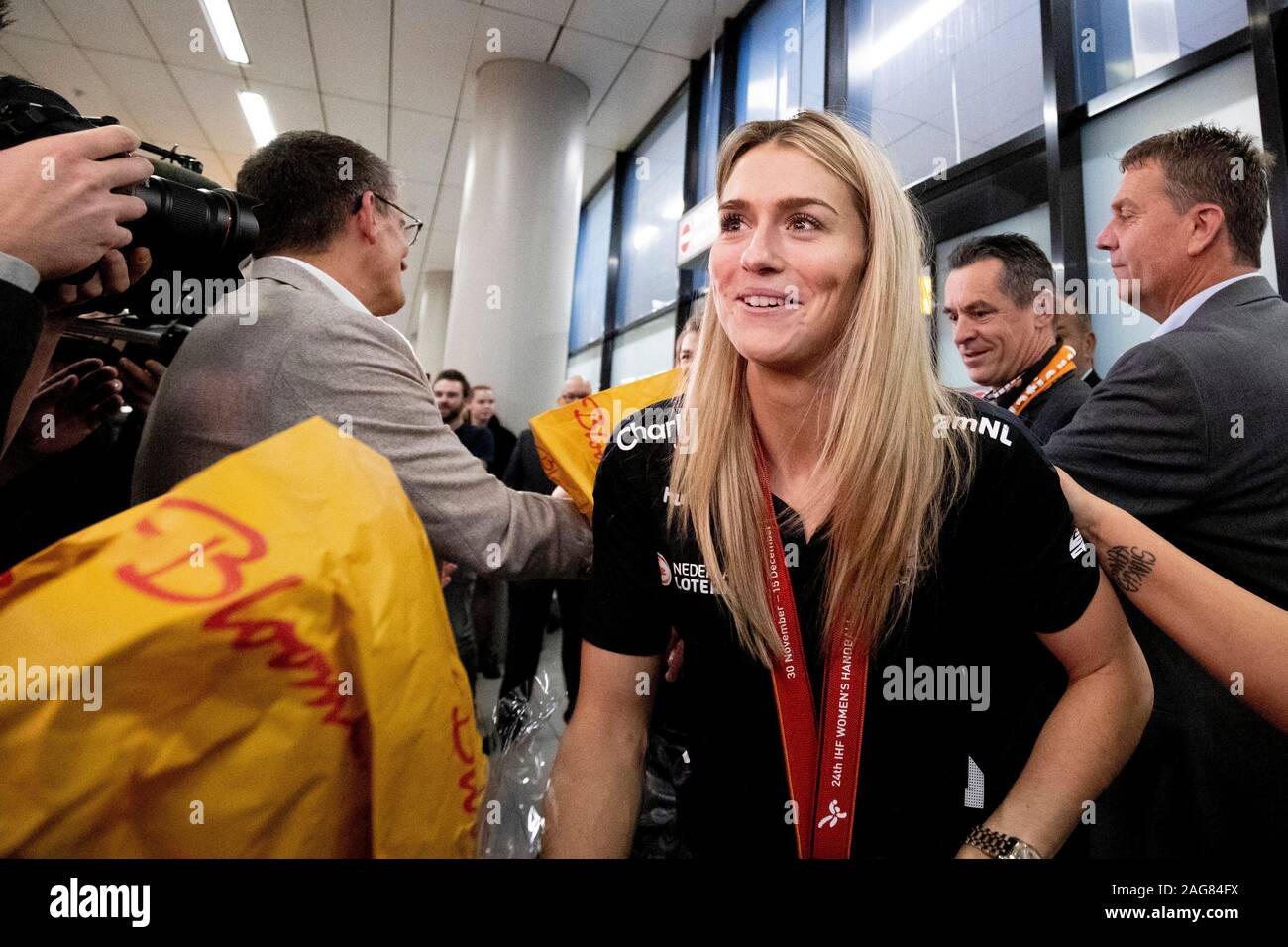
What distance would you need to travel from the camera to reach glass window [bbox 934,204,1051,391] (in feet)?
7.93

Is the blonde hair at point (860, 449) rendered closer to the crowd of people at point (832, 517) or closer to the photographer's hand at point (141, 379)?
the crowd of people at point (832, 517)

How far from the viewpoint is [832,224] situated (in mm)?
957

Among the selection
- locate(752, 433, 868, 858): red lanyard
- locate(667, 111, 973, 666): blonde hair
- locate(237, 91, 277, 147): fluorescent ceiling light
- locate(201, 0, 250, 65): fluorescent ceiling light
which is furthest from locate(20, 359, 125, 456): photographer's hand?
locate(237, 91, 277, 147): fluorescent ceiling light

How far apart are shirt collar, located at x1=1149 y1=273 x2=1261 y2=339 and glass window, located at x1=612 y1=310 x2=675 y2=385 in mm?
3279

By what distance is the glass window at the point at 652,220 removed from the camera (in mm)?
4859

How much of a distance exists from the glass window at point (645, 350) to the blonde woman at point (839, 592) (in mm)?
3456

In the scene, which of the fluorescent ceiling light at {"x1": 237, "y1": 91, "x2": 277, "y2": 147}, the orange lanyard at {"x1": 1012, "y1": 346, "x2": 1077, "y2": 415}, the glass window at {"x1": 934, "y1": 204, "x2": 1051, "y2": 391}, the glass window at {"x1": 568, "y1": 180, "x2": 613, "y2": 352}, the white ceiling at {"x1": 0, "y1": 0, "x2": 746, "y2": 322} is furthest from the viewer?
the glass window at {"x1": 568, "y1": 180, "x2": 613, "y2": 352}

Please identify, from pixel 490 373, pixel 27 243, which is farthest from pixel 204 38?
pixel 27 243

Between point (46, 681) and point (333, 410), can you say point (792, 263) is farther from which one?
point (46, 681)

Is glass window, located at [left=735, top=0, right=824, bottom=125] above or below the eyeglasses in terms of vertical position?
above

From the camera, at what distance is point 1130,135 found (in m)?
2.09

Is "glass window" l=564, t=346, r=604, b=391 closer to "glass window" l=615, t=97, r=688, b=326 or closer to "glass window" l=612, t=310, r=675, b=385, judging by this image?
"glass window" l=612, t=310, r=675, b=385

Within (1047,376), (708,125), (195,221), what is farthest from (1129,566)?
(708,125)

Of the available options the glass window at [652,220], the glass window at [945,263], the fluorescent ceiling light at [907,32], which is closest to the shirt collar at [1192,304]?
the glass window at [945,263]
